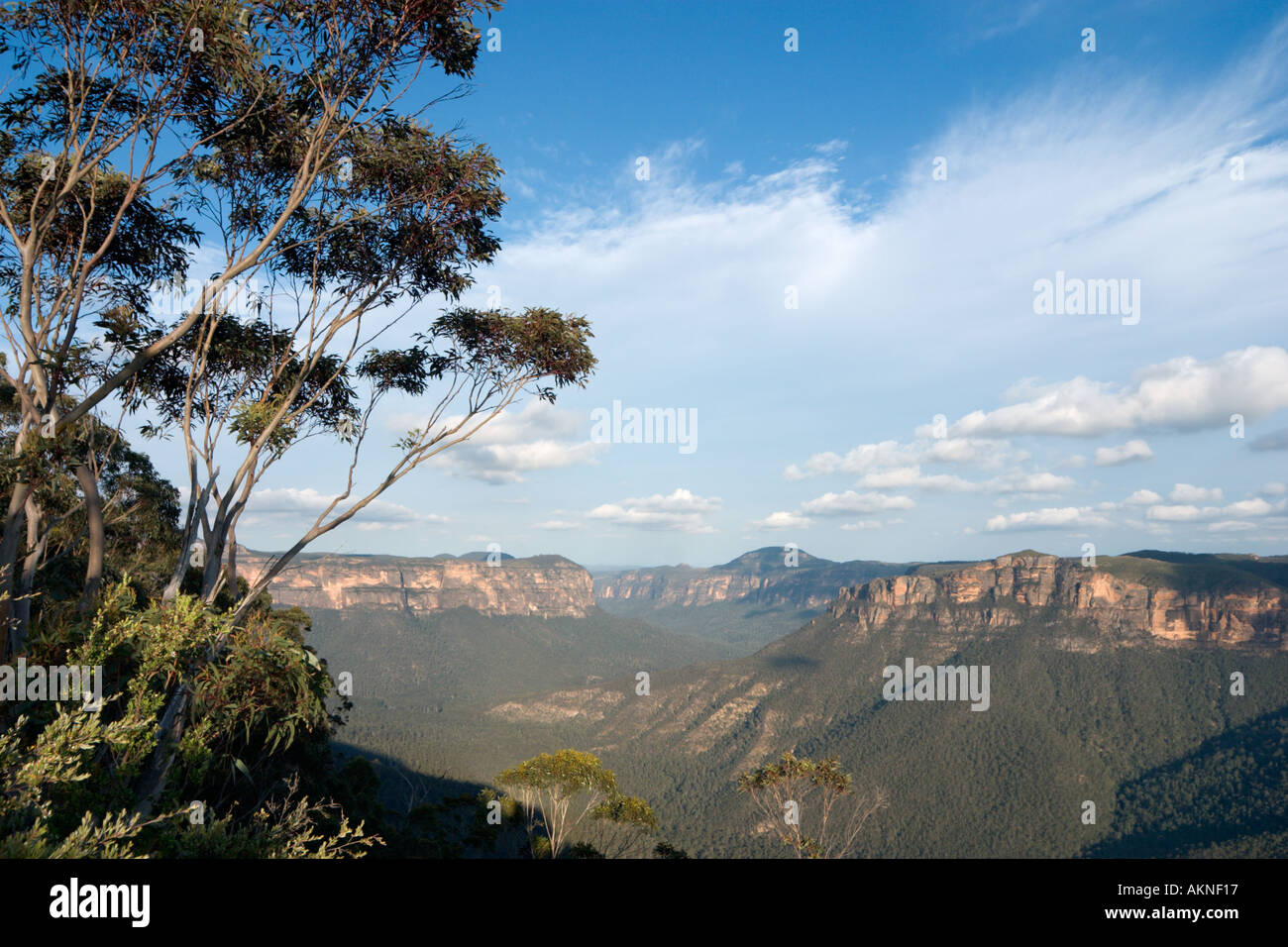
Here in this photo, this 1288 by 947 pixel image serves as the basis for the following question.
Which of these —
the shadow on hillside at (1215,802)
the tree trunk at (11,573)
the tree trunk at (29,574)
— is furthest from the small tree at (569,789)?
the shadow on hillside at (1215,802)

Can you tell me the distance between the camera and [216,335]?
12859 mm

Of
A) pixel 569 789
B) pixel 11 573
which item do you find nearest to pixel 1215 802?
pixel 569 789

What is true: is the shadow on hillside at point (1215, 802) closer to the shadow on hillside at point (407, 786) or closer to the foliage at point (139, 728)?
the shadow on hillside at point (407, 786)

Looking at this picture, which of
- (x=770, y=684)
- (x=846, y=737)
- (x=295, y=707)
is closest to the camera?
(x=295, y=707)

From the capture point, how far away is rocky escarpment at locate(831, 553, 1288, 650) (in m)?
114

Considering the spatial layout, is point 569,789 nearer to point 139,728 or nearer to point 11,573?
point 11,573

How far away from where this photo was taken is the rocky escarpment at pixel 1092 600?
373 ft

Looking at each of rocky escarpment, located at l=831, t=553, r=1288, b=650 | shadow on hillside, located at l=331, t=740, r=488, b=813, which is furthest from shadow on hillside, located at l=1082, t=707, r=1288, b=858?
shadow on hillside, located at l=331, t=740, r=488, b=813

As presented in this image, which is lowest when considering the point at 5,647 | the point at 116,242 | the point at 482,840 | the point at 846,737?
the point at 846,737

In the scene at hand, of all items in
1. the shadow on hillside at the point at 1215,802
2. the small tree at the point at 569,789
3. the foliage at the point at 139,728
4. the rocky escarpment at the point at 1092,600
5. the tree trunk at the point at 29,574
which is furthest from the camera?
the rocky escarpment at the point at 1092,600
